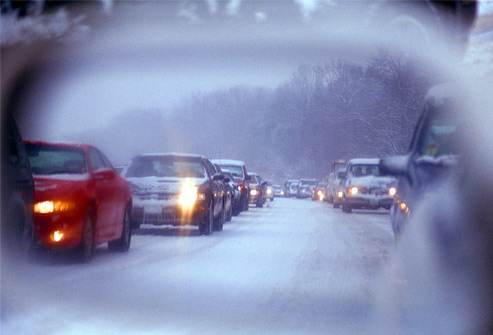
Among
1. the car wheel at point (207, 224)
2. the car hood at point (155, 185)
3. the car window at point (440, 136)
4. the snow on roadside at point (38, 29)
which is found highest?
the snow on roadside at point (38, 29)

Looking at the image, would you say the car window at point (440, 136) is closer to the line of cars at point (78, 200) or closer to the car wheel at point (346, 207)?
the line of cars at point (78, 200)

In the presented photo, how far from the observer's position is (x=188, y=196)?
16.4m

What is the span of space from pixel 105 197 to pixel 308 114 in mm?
5432

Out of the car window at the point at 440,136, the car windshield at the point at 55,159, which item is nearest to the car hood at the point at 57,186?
the car windshield at the point at 55,159

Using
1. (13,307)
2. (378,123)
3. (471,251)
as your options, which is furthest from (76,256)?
(471,251)

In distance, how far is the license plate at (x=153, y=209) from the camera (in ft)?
52.0

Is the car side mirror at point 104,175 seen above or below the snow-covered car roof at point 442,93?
below

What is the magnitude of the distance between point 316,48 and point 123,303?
4206 millimetres

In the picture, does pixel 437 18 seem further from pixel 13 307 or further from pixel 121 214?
pixel 121 214

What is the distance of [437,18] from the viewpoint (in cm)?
879

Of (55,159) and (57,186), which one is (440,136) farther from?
(55,159)

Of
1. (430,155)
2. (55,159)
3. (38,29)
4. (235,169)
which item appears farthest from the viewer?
(235,169)

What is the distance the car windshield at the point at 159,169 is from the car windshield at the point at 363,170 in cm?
1339

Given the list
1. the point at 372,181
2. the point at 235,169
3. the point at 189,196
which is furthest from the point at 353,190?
the point at 189,196
